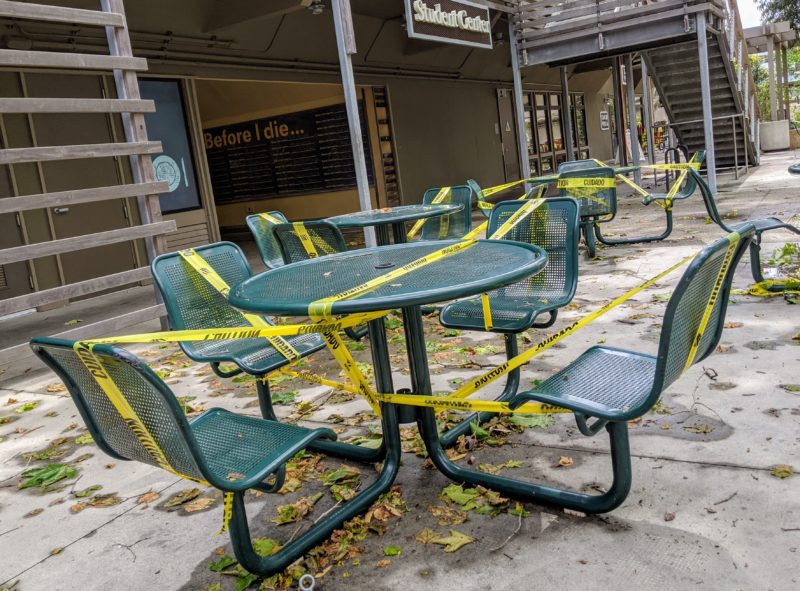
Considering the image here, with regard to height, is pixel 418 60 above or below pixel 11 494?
above

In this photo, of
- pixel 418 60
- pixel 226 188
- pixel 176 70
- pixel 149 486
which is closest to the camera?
pixel 149 486

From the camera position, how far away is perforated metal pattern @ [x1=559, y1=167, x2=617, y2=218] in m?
7.09

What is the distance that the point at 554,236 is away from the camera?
12.6 feet

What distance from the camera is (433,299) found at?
2189 millimetres

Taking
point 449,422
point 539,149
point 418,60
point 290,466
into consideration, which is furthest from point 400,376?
point 539,149

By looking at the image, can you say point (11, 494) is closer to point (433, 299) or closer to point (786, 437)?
point (433, 299)

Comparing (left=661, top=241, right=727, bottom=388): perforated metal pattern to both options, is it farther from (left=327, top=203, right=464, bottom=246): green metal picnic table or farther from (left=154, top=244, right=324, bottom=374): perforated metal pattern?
(left=327, top=203, right=464, bottom=246): green metal picnic table

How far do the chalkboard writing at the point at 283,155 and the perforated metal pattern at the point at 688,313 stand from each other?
11641 mm

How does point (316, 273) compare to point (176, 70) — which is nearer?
point (316, 273)

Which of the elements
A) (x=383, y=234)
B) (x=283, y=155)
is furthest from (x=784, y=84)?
(x=383, y=234)

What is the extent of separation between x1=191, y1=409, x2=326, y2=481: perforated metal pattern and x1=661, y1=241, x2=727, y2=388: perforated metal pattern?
1.19 m

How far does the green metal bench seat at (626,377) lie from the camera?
2.08 m

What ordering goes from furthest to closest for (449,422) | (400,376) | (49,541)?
(400,376), (449,422), (49,541)

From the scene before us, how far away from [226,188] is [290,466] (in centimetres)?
1321
